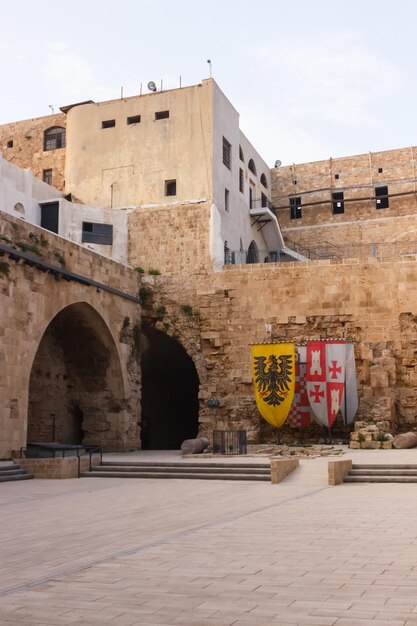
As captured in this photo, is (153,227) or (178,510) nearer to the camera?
(178,510)

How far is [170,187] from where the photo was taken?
23.3m

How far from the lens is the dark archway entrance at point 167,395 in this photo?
24016 mm

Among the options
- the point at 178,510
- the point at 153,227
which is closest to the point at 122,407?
the point at 153,227

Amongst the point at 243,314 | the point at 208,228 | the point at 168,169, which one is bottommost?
the point at 243,314

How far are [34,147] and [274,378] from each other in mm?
14773

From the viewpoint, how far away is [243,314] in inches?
819

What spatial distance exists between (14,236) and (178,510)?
351 inches

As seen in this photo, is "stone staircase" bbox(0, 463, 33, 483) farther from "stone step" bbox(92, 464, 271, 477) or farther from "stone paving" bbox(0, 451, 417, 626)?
"stone paving" bbox(0, 451, 417, 626)

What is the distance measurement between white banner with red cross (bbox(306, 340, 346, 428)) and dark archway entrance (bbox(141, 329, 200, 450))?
221 inches

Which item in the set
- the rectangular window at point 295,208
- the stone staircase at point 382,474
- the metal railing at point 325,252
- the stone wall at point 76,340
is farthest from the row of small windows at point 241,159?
the stone staircase at point 382,474

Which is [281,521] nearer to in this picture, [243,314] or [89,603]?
[89,603]

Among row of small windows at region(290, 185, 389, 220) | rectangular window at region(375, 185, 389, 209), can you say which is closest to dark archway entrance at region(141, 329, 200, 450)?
row of small windows at region(290, 185, 389, 220)

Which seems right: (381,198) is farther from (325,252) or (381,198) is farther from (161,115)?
(161,115)

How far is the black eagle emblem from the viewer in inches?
746
